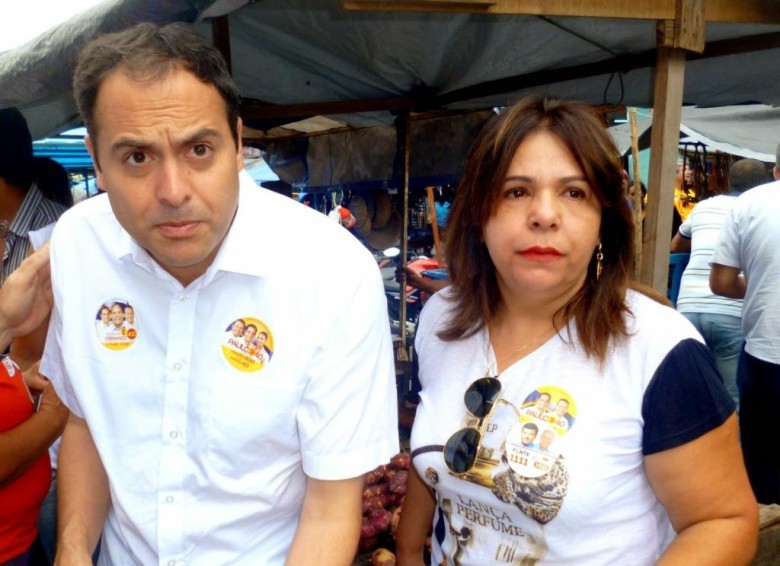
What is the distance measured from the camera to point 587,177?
1.51 metres

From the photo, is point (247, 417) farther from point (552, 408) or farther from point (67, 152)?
point (67, 152)

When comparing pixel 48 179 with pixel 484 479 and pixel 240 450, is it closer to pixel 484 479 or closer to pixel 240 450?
pixel 240 450

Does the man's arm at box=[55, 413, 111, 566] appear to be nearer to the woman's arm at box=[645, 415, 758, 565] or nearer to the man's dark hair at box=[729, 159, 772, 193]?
Answer: the woman's arm at box=[645, 415, 758, 565]

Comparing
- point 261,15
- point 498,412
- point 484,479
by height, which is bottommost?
point 484,479

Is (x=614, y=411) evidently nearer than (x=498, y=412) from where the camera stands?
Yes

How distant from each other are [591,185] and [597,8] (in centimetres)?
118

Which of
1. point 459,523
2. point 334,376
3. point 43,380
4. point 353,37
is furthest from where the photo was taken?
point 353,37

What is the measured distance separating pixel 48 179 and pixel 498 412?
8.73ft

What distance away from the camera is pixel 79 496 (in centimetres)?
162

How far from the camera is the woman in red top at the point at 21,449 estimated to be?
187cm

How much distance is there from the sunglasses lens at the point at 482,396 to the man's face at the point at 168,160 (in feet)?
2.35

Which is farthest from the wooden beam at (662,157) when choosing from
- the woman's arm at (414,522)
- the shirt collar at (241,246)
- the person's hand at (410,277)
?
the person's hand at (410,277)

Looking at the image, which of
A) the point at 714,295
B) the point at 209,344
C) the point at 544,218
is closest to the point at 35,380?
the point at 209,344

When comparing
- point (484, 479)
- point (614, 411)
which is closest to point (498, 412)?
point (484, 479)
